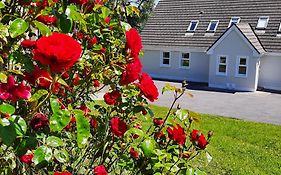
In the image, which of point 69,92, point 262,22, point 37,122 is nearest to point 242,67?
point 262,22

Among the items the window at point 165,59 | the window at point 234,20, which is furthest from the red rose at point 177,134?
the window at point 165,59

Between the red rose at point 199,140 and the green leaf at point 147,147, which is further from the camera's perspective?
the red rose at point 199,140

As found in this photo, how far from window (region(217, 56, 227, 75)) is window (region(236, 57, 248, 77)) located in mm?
759

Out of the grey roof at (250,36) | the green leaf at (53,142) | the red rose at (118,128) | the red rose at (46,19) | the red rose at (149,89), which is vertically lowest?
the red rose at (118,128)

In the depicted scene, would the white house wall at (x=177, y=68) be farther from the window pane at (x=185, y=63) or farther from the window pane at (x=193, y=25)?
the window pane at (x=193, y=25)

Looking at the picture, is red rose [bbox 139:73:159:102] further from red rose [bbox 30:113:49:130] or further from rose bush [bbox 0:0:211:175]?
red rose [bbox 30:113:49:130]

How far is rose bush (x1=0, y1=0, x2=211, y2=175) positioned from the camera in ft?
4.01

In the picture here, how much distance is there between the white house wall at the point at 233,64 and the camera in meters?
18.0

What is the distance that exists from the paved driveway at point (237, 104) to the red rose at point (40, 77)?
11.4 meters

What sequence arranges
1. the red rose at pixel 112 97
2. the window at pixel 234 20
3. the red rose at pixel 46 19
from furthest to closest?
the window at pixel 234 20, the red rose at pixel 112 97, the red rose at pixel 46 19

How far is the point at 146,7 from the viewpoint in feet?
109

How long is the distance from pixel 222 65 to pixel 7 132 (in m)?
18.8

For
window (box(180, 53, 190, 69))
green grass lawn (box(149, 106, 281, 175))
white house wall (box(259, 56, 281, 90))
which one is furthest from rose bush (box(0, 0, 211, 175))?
window (box(180, 53, 190, 69))

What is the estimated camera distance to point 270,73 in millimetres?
18531
